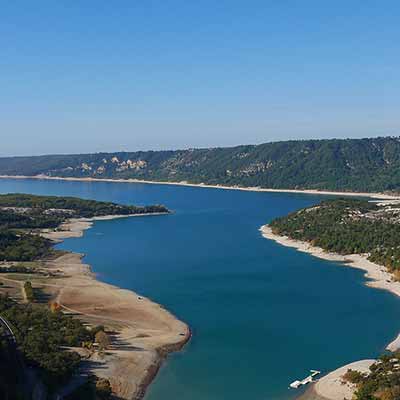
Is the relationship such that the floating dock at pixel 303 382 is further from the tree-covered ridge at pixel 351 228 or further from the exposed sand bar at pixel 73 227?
the exposed sand bar at pixel 73 227

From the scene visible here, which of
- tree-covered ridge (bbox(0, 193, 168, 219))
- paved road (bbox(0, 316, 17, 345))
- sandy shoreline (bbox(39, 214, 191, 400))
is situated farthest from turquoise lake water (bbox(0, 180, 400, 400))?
tree-covered ridge (bbox(0, 193, 168, 219))

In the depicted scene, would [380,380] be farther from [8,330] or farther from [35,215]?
[35,215]

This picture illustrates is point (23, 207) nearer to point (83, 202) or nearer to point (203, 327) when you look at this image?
point (83, 202)

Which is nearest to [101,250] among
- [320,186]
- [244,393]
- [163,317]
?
[163,317]

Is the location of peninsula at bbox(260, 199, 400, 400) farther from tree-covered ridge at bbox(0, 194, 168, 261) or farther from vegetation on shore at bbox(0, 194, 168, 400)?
tree-covered ridge at bbox(0, 194, 168, 261)

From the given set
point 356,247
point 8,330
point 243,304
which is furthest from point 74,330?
point 356,247

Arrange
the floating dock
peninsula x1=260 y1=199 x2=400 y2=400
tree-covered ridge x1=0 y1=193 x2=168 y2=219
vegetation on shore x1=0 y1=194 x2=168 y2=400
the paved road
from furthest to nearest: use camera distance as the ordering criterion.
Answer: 1. tree-covered ridge x1=0 y1=193 x2=168 y2=219
2. the paved road
3. the floating dock
4. peninsula x1=260 y1=199 x2=400 y2=400
5. vegetation on shore x1=0 y1=194 x2=168 y2=400

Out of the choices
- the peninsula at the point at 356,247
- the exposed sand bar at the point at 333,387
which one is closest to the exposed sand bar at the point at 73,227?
the peninsula at the point at 356,247
